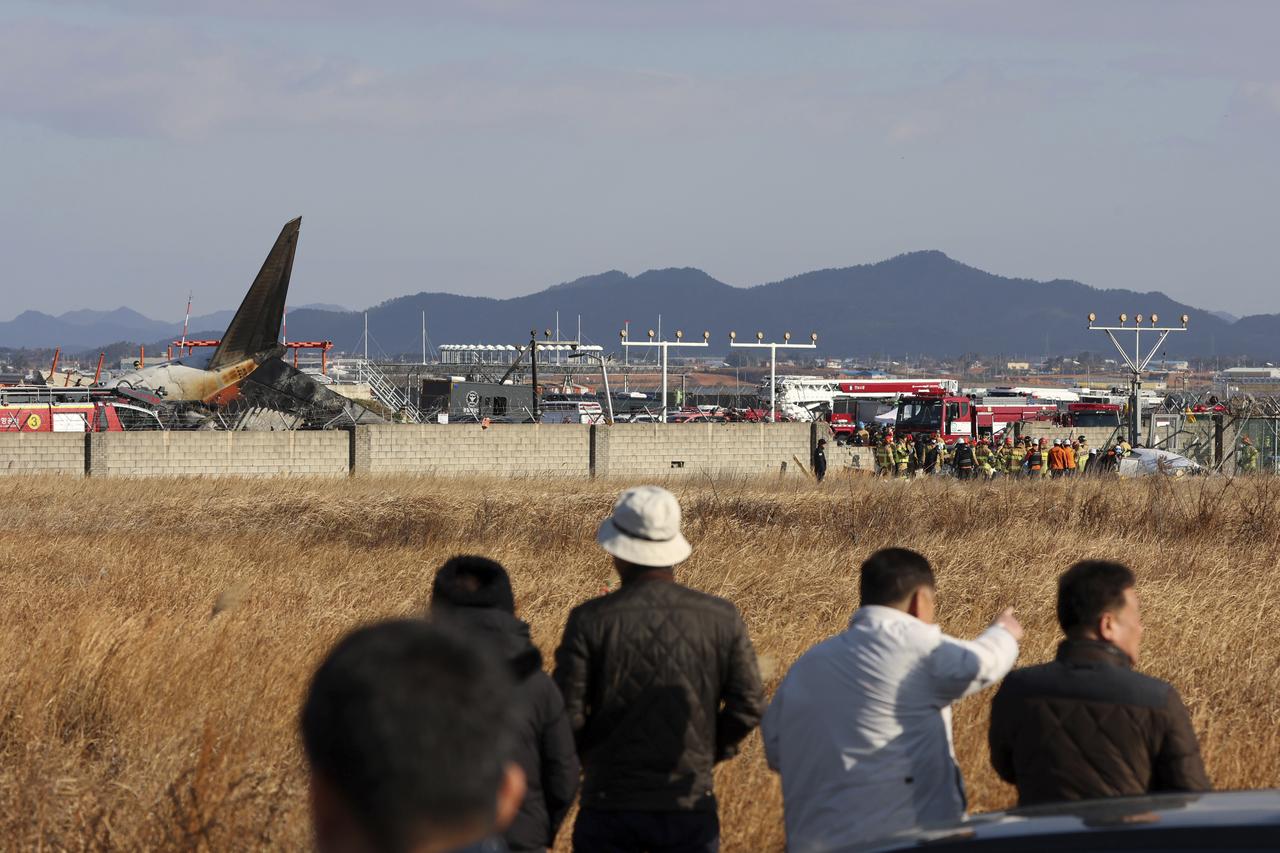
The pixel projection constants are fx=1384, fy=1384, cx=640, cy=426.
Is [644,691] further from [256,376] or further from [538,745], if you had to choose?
[256,376]

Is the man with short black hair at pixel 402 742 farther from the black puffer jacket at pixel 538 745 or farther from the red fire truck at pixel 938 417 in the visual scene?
the red fire truck at pixel 938 417

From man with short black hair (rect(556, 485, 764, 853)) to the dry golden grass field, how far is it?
0.88m

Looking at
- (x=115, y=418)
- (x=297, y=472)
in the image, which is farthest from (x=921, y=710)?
(x=115, y=418)

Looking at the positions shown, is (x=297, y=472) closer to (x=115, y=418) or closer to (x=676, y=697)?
(x=115, y=418)

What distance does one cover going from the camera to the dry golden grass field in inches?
265

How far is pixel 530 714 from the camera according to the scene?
437cm

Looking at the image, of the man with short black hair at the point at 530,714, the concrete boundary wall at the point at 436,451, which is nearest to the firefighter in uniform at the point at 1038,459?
the concrete boundary wall at the point at 436,451

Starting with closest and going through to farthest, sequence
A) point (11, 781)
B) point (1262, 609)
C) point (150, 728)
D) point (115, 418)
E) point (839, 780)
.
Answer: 1. point (839, 780)
2. point (11, 781)
3. point (150, 728)
4. point (1262, 609)
5. point (115, 418)

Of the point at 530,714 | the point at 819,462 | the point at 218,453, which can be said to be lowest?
the point at 819,462

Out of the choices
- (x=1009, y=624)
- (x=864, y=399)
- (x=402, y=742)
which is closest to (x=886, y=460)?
(x=1009, y=624)

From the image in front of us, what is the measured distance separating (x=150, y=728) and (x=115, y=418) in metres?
33.5

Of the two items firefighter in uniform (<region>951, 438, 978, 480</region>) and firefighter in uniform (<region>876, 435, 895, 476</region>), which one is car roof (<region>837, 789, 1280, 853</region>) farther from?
firefighter in uniform (<region>951, 438, 978, 480</region>)

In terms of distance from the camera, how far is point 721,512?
21.5 m

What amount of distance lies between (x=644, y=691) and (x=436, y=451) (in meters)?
31.5
